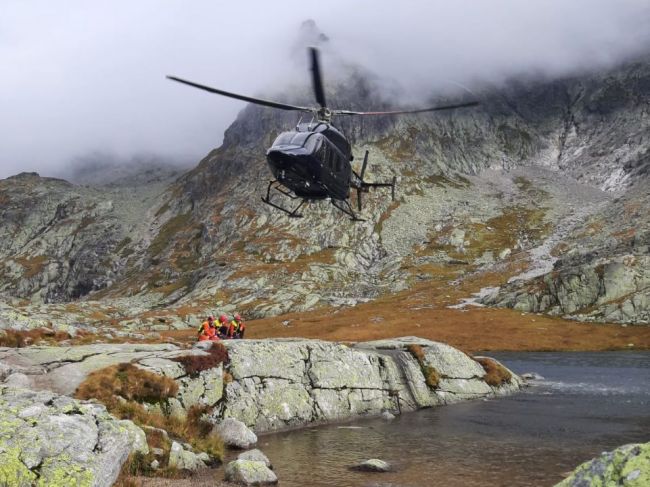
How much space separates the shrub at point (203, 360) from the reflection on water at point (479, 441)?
4702mm

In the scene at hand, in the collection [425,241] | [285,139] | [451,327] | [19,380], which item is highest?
[425,241]

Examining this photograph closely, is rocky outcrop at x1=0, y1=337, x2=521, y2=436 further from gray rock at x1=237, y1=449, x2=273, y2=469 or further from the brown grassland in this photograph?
the brown grassland

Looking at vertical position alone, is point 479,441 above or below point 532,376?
below

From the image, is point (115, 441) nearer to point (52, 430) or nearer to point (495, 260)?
point (52, 430)

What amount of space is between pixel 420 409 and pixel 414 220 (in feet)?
425

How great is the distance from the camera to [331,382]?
30.2m

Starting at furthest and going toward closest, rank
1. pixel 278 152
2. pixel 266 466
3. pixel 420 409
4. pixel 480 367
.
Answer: pixel 480 367
pixel 420 409
pixel 278 152
pixel 266 466

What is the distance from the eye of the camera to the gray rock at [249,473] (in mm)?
17078

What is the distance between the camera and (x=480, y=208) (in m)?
165

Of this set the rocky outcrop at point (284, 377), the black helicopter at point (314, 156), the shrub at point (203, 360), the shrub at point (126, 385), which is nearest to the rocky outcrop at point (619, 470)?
the rocky outcrop at point (284, 377)

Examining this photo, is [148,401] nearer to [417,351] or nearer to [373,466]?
[373,466]

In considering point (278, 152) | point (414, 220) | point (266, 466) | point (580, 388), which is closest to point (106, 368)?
point (266, 466)

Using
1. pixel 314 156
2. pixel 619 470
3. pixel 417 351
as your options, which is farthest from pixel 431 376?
pixel 619 470

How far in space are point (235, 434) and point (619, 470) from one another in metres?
17.9
